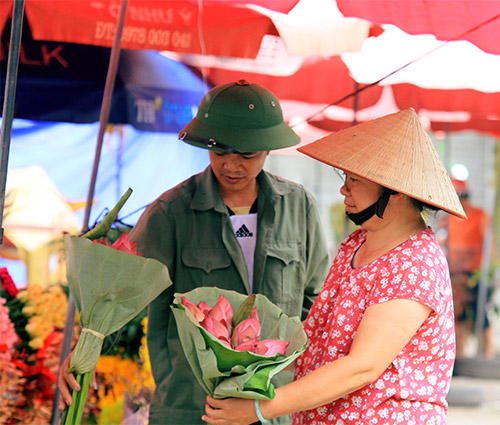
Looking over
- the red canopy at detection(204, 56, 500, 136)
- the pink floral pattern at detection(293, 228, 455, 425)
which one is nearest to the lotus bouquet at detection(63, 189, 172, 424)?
the pink floral pattern at detection(293, 228, 455, 425)

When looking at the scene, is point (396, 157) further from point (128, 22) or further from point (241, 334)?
point (128, 22)

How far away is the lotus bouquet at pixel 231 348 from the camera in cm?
148

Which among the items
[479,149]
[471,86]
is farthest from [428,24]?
[479,149]

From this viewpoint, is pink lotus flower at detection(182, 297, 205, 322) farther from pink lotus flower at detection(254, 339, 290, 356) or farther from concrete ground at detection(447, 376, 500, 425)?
concrete ground at detection(447, 376, 500, 425)

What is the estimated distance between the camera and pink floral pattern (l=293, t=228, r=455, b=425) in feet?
5.31

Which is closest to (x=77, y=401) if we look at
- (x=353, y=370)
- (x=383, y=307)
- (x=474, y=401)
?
(x=353, y=370)

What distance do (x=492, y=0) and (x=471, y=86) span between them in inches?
104

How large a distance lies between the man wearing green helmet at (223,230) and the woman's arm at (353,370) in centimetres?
80

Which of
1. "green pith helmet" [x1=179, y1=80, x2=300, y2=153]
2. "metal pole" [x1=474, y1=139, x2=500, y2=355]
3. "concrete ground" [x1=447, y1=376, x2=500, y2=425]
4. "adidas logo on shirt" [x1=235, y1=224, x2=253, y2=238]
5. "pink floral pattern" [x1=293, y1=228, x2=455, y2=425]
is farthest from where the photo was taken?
"metal pole" [x1=474, y1=139, x2=500, y2=355]

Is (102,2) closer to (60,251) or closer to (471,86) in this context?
(60,251)

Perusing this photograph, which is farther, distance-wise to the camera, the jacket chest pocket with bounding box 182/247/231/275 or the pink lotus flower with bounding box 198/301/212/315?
the jacket chest pocket with bounding box 182/247/231/275

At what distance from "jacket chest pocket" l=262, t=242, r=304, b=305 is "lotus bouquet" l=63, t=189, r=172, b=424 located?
815 mm

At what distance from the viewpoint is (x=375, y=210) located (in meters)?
1.73

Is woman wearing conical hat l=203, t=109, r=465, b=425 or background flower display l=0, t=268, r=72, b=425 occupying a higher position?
woman wearing conical hat l=203, t=109, r=465, b=425
